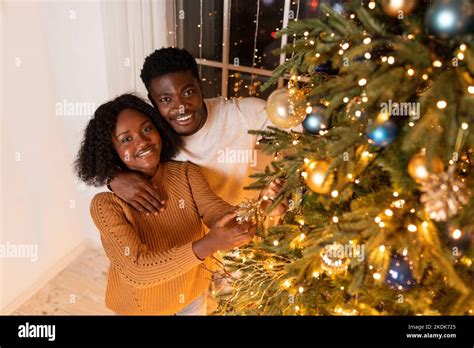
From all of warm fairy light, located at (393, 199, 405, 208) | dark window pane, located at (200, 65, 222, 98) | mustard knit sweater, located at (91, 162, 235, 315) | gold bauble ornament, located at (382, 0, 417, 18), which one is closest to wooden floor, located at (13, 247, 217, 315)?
mustard knit sweater, located at (91, 162, 235, 315)

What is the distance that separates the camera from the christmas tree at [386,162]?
0.97 metres

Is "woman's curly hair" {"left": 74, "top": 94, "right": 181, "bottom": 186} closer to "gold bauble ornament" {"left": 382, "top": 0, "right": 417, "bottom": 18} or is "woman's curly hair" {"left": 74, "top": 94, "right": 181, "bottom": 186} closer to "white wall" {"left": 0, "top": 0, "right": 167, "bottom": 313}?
"white wall" {"left": 0, "top": 0, "right": 167, "bottom": 313}

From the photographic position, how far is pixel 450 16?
2.94 feet

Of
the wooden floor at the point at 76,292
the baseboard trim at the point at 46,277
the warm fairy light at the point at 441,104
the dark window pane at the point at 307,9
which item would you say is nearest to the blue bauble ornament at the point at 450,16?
the warm fairy light at the point at 441,104

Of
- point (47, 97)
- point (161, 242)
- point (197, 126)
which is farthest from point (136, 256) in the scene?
point (47, 97)

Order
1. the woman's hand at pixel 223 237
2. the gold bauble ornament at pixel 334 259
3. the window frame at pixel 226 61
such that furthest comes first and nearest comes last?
the window frame at pixel 226 61, the woman's hand at pixel 223 237, the gold bauble ornament at pixel 334 259

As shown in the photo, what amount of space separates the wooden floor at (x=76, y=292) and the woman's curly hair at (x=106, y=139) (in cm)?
105

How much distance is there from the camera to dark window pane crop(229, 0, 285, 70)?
2.09 meters

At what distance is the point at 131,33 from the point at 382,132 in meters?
1.42

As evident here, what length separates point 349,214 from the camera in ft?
3.53

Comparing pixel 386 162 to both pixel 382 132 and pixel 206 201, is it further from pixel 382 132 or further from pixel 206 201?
pixel 206 201

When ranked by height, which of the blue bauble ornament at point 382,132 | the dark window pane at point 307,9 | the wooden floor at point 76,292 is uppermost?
the dark window pane at point 307,9

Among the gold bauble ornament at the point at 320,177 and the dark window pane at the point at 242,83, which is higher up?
the dark window pane at the point at 242,83

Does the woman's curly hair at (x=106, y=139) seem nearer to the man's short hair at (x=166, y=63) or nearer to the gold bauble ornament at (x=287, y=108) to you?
the man's short hair at (x=166, y=63)
